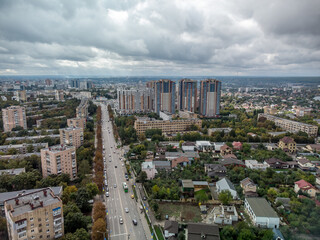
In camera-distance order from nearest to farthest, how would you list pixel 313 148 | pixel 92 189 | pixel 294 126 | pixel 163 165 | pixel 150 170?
1. pixel 92 189
2. pixel 150 170
3. pixel 163 165
4. pixel 313 148
5. pixel 294 126

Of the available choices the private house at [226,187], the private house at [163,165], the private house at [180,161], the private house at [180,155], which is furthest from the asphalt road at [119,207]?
the private house at [226,187]

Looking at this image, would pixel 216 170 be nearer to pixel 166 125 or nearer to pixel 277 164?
pixel 277 164

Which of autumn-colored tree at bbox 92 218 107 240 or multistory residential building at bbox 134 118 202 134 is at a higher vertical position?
multistory residential building at bbox 134 118 202 134

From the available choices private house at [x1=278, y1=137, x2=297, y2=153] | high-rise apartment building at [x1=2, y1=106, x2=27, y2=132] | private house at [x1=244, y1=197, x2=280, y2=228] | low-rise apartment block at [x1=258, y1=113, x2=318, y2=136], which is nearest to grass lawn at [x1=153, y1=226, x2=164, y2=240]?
private house at [x1=244, y1=197, x2=280, y2=228]

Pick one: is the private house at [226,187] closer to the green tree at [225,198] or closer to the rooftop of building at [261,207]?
the green tree at [225,198]

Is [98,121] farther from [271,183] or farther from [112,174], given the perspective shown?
[271,183]

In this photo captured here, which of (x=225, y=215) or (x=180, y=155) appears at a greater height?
(x=180, y=155)

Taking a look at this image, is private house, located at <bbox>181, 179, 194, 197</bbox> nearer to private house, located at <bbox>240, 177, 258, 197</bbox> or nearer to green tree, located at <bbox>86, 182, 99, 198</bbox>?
private house, located at <bbox>240, 177, 258, 197</bbox>

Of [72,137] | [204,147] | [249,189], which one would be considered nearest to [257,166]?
[249,189]
